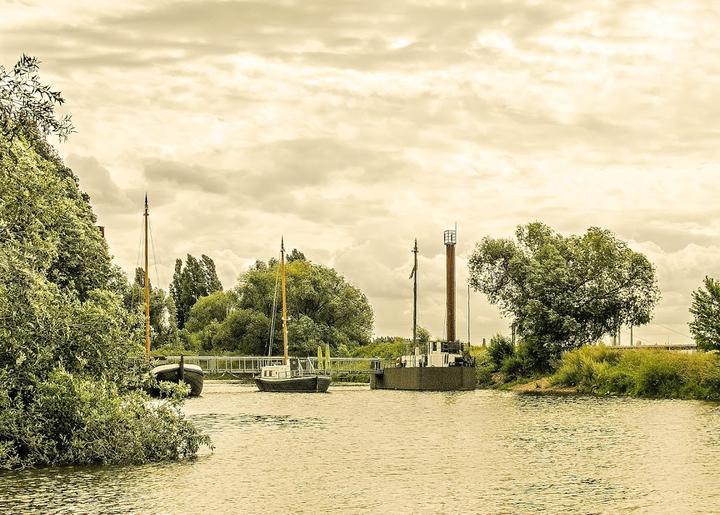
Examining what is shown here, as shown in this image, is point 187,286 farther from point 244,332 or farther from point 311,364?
point 311,364

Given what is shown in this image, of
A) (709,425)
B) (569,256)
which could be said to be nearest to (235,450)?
(709,425)

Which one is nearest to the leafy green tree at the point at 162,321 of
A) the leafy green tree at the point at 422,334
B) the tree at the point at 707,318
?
the leafy green tree at the point at 422,334

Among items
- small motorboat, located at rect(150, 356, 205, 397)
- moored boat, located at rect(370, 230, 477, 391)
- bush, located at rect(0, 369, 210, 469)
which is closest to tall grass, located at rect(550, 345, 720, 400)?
moored boat, located at rect(370, 230, 477, 391)

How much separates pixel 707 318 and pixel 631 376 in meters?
11.2

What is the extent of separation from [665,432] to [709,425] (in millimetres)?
3875

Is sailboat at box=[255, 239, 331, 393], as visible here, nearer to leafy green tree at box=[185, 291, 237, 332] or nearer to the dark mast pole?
the dark mast pole

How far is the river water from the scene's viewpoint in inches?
866

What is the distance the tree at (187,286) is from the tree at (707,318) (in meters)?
95.9

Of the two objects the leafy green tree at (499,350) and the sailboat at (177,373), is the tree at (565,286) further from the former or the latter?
the sailboat at (177,373)

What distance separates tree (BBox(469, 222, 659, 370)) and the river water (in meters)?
35.7

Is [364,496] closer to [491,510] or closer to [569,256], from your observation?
[491,510]

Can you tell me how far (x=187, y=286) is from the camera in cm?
14488

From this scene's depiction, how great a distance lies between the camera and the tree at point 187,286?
144 metres

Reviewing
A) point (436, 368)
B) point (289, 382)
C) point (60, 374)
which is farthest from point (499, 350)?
point (60, 374)
